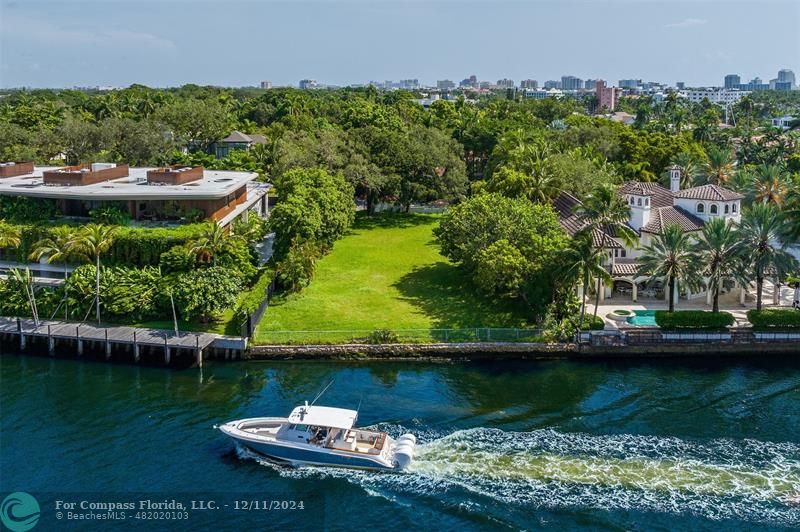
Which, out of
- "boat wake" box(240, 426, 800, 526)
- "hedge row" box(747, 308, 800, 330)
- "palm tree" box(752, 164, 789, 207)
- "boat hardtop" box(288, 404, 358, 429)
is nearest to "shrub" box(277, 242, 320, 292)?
"boat hardtop" box(288, 404, 358, 429)

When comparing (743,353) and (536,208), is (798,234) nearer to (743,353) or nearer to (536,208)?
(743,353)

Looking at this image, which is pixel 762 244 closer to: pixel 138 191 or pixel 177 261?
pixel 177 261

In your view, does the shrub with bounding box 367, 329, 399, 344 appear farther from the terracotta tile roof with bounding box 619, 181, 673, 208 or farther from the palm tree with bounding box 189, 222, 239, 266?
the terracotta tile roof with bounding box 619, 181, 673, 208

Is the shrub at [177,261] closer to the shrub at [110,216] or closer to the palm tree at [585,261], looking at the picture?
the shrub at [110,216]

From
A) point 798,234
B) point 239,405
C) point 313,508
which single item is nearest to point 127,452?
point 239,405

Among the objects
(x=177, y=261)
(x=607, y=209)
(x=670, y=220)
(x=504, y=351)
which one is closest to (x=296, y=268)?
(x=177, y=261)

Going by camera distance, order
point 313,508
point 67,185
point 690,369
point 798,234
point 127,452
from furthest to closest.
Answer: point 67,185 → point 798,234 → point 690,369 → point 127,452 → point 313,508
